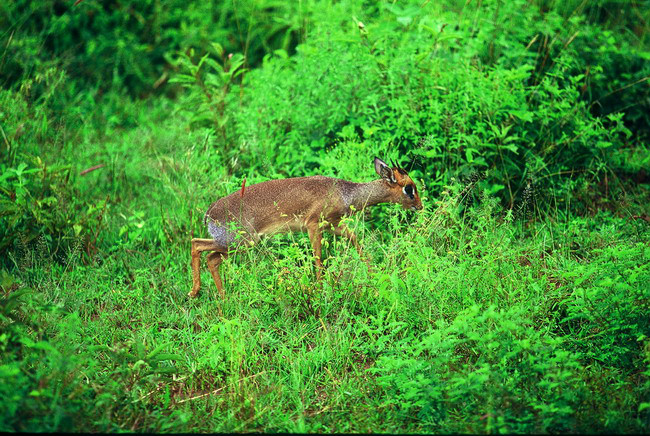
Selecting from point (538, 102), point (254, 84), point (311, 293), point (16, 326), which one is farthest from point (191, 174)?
point (538, 102)

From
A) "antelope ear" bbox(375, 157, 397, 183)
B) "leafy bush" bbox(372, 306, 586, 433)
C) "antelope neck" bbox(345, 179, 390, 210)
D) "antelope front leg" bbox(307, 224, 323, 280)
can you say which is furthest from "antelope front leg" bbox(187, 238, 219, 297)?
"leafy bush" bbox(372, 306, 586, 433)

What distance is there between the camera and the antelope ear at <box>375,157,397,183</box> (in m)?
5.47

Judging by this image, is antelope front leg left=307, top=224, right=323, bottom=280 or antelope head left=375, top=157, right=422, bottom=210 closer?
antelope front leg left=307, top=224, right=323, bottom=280

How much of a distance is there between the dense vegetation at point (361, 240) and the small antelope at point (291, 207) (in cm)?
17

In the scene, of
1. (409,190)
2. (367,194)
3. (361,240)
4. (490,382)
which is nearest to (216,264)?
(361,240)

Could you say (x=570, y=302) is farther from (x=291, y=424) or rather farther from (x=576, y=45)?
(x=576, y=45)

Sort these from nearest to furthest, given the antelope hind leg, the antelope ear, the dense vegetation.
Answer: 1. the dense vegetation
2. the antelope hind leg
3. the antelope ear

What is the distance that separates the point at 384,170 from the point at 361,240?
0.81m

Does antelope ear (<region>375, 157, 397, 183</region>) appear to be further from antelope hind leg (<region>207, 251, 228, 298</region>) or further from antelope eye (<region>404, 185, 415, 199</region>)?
antelope hind leg (<region>207, 251, 228, 298</region>)

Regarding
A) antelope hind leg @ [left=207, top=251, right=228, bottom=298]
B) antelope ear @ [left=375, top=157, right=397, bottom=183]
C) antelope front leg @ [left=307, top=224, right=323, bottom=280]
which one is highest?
antelope ear @ [left=375, top=157, right=397, bottom=183]

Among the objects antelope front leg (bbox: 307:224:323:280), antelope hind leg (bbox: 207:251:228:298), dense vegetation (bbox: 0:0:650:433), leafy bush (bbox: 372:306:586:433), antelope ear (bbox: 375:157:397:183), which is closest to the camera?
leafy bush (bbox: 372:306:586:433)

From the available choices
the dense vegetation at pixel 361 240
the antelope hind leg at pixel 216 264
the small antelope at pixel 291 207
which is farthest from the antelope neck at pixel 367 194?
the antelope hind leg at pixel 216 264

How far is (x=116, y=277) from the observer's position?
5363mm

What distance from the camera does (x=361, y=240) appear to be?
494cm
